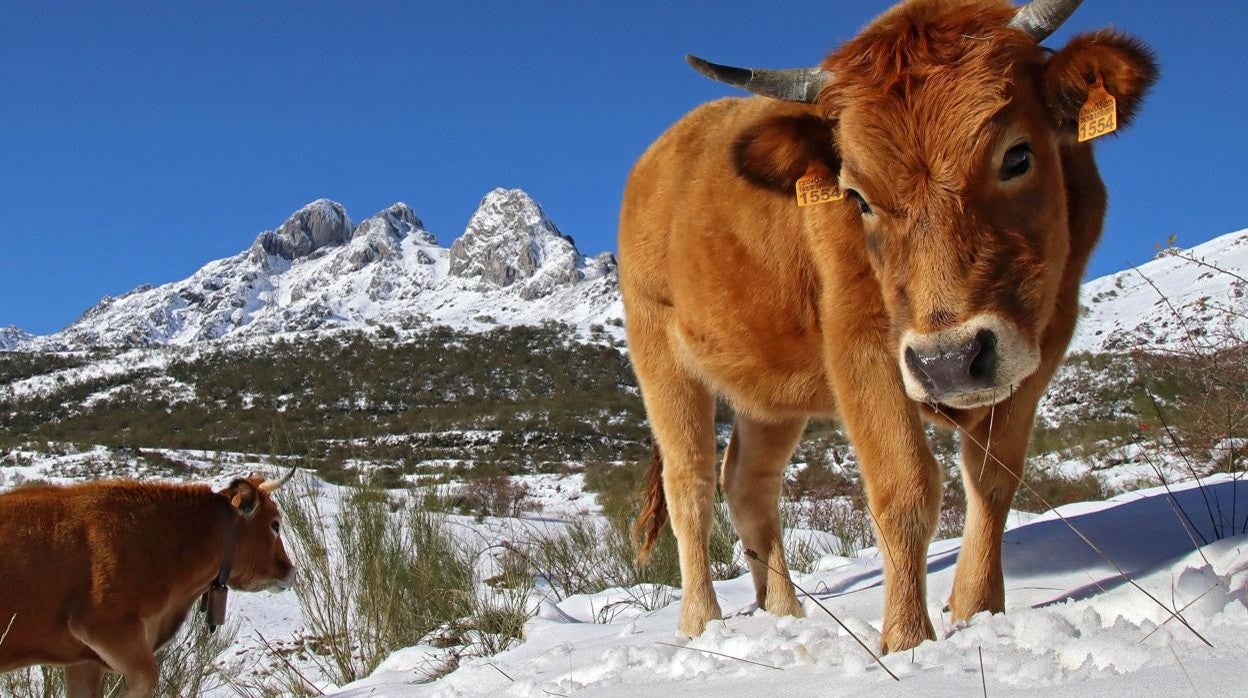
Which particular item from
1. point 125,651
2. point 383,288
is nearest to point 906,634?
point 125,651

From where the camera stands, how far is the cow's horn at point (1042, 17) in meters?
2.89

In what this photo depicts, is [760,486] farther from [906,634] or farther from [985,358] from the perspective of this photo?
[985,358]

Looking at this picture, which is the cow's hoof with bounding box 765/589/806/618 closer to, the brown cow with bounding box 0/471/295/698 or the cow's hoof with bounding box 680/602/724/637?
the cow's hoof with bounding box 680/602/724/637

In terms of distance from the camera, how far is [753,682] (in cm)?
209

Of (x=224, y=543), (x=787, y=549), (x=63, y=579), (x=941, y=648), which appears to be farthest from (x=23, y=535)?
(x=941, y=648)

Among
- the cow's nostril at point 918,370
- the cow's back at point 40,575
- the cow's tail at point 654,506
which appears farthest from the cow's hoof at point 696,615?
the cow's back at point 40,575

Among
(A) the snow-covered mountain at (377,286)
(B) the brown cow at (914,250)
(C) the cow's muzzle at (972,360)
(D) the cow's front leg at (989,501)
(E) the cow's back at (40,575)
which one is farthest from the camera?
(A) the snow-covered mountain at (377,286)

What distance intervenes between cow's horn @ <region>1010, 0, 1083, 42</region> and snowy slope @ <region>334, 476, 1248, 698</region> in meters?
1.63

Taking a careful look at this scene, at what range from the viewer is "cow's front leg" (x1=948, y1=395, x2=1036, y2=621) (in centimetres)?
304

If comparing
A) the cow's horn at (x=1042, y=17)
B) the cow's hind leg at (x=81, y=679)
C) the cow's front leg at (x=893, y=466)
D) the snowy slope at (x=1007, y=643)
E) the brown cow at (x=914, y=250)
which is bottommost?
the snowy slope at (x=1007, y=643)

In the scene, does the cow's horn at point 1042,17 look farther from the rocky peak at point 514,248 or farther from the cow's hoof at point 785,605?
the rocky peak at point 514,248

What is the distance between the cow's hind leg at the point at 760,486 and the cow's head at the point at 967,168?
5.89 ft

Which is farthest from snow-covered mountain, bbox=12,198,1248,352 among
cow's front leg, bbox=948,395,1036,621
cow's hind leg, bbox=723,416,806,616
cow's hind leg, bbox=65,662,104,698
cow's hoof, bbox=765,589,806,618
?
cow's front leg, bbox=948,395,1036,621

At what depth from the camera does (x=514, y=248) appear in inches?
6540
